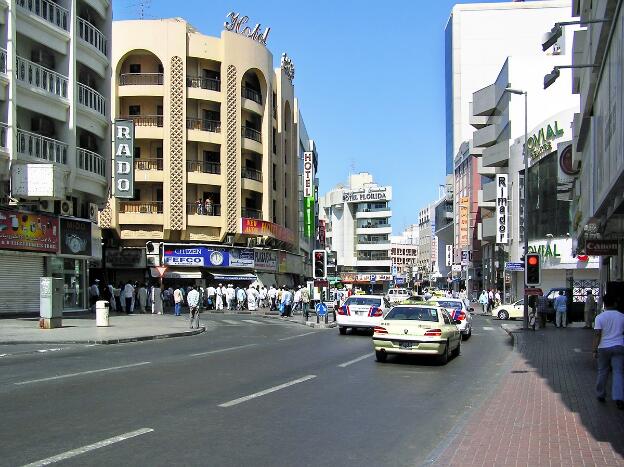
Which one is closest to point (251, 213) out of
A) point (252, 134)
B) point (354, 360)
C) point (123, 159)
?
point (252, 134)

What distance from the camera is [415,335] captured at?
1666 cm

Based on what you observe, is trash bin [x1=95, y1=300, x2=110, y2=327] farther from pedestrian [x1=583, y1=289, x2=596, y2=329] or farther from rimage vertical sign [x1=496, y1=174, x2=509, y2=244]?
rimage vertical sign [x1=496, y1=174, x2=509, y2=244]

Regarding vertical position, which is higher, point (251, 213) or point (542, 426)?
point (251, 213)

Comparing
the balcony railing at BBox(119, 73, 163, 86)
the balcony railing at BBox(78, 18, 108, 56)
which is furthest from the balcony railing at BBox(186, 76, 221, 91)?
the balcony railing at BBox(78, 18, 108, 56)

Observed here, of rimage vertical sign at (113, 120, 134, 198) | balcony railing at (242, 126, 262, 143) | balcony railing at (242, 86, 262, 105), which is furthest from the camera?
balcony railing at (242, 86, 262, 105)

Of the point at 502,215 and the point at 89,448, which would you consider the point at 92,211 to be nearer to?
the point at 89,448

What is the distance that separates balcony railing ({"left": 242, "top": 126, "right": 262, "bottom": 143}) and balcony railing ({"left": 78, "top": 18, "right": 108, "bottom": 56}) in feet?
63.0

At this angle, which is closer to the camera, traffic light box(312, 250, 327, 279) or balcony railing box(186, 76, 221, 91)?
traffic light box(312, 250, 327, 279)

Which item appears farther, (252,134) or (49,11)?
(252,134)

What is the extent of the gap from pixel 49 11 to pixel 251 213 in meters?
27.7

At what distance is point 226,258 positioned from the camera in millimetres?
54094

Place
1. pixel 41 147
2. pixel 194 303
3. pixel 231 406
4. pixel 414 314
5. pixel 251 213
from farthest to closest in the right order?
pixel 251 213 → pixel 41 147 → pixel 194 303 → pixel 414 314 → pixel 231 406

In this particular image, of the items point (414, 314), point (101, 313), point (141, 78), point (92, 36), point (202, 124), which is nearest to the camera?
point (414, 314)

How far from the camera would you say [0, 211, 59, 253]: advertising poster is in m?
29.0
